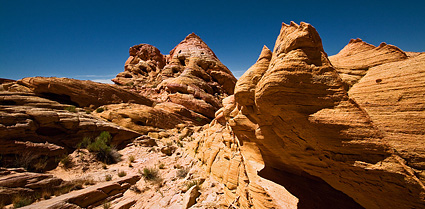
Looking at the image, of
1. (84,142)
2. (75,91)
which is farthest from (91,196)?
(75,91)

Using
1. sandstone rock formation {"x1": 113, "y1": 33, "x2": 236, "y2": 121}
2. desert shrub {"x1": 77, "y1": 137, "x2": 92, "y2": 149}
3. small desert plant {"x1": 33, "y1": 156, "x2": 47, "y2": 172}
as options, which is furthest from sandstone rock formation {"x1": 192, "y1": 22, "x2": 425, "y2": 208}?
sandstone rock formation {"x1": 113, "y1": 33, "x2": 236, "y2": 121}

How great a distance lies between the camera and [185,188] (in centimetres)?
534

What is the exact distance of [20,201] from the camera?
172 inches

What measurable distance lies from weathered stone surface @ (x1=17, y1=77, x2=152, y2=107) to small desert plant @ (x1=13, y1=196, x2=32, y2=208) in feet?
28.2

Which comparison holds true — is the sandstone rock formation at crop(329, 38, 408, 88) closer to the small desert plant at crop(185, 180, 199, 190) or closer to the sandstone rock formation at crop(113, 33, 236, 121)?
the small desert plant at crop(185, 180, 199, 190)

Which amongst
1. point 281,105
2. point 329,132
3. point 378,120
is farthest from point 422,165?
point 281,105

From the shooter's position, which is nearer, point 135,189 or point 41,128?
point 135,189

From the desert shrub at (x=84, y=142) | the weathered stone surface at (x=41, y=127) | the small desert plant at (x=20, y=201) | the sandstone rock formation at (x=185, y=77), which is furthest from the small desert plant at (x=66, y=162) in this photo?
the sandstone rock formation at (x=185, y=77)

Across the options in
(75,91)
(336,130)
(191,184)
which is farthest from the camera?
(75,91)

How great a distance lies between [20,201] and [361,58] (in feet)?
31.4

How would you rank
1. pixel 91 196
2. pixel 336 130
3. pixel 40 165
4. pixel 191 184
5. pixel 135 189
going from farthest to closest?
pixel 40 165
pixel 135 189
pixel 191 184
pixel 91 196
pixel 336 130

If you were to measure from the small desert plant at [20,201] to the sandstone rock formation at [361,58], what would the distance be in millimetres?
8780

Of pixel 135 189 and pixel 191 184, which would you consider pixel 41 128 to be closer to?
pixel 135 189

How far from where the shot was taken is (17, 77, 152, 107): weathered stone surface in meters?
10.2
